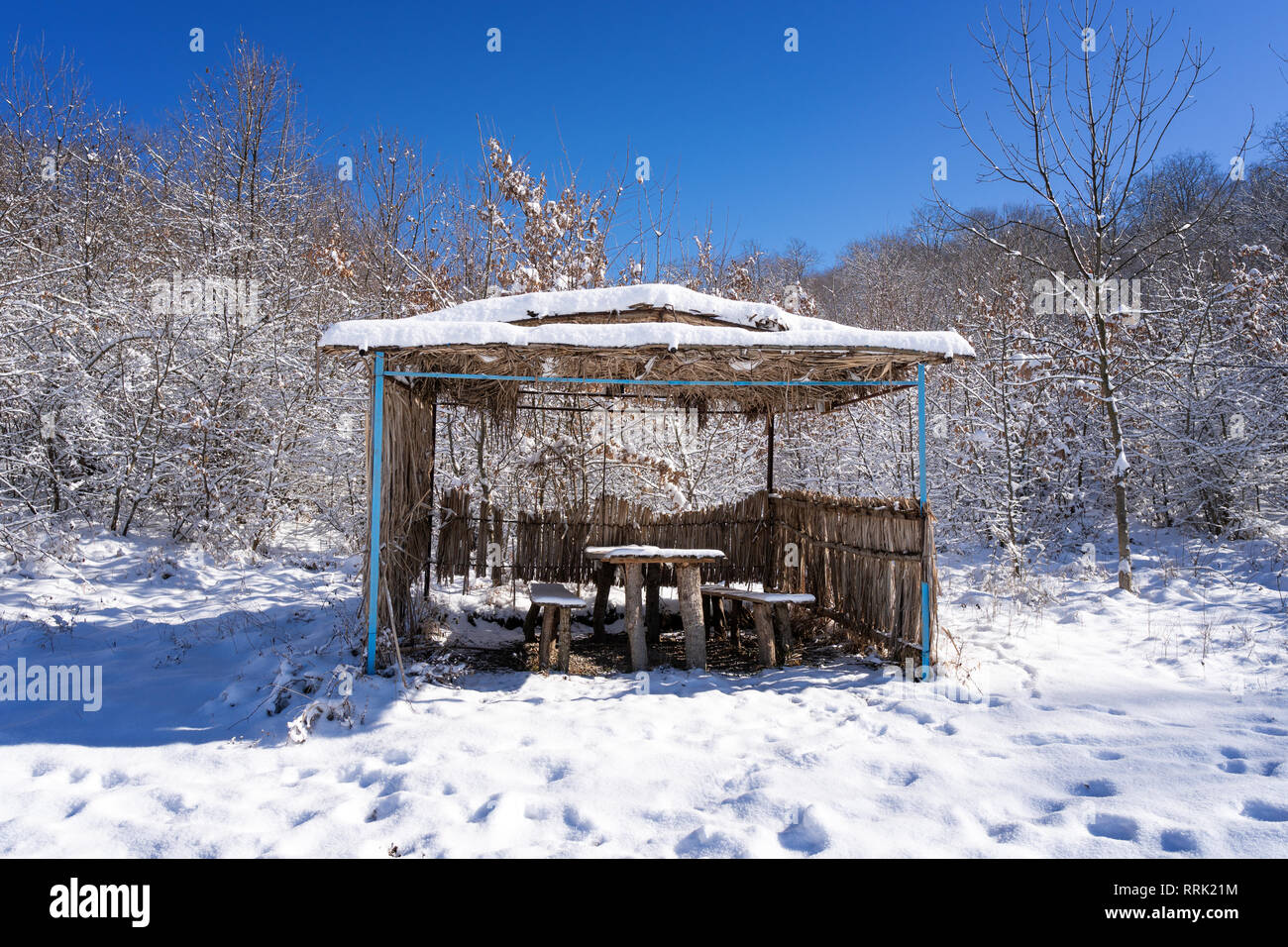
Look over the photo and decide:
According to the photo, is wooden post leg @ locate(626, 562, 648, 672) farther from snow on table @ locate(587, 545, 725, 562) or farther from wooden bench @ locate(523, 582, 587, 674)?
wooden bench @ locate(523, 582, 587, 674)

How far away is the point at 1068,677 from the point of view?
5.26m

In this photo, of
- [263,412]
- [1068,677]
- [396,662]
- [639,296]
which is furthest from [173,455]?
[1068,677]

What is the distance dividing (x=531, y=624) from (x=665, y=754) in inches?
134

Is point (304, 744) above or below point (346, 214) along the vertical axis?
below

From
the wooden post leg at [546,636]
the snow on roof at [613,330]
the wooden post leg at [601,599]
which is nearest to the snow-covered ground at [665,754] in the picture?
the wooden post leg at [546,636]

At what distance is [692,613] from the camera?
6.15 metres

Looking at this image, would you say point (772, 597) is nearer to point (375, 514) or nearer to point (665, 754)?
point (665, 754)

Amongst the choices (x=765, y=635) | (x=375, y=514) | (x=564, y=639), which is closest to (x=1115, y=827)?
(x=765, y=635)

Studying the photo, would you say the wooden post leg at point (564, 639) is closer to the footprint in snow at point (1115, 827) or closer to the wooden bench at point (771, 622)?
the wooden bench at point (771, 622)

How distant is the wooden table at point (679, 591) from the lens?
5914 millimetres

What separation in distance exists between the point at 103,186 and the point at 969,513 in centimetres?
1693
